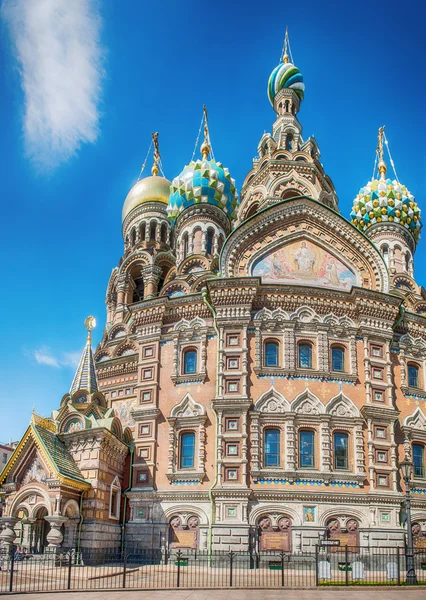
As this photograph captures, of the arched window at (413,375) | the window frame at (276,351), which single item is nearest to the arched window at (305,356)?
the window frame at (276,351)

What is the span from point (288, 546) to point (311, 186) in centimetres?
1561

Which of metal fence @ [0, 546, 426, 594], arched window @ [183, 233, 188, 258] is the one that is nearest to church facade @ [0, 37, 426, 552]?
metal fence @ [0, 546, 426, 594]

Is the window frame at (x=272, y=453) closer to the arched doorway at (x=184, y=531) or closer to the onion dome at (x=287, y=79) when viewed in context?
the arched doorway at (x=184, y=531)

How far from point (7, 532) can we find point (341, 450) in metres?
9.80

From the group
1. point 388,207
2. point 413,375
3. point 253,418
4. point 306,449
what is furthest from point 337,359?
point 388,207

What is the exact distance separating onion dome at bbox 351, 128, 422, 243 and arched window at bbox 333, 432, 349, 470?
13.6 meters

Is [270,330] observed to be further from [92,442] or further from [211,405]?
[92,442]

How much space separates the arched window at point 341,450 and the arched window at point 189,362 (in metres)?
4.88

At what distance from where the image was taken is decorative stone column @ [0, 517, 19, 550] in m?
17.2

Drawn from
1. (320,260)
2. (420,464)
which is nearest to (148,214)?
(320,260)

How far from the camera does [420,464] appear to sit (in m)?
20.5

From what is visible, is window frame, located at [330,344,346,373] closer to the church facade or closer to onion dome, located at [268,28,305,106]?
the church facade

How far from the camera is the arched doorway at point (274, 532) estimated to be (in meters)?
17.9

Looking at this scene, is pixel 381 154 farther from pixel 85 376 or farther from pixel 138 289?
pixel 85 376
